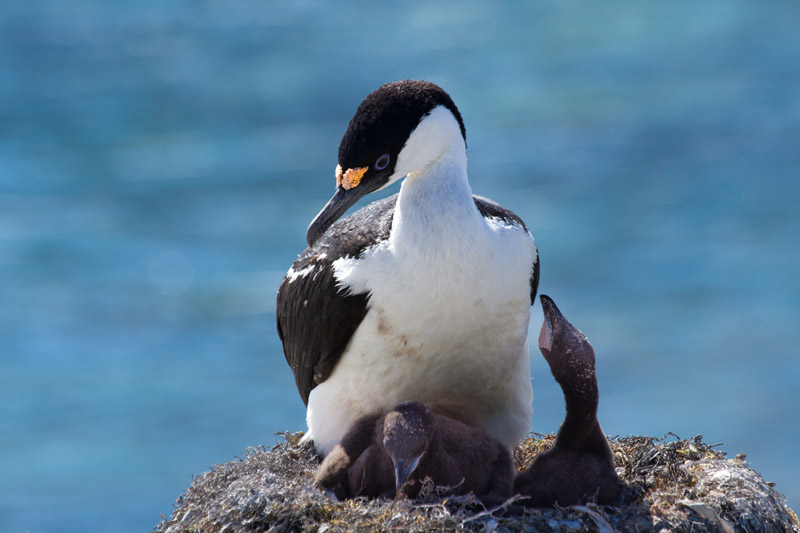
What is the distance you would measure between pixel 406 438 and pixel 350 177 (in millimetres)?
1359

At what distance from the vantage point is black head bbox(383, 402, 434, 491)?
5.11 m

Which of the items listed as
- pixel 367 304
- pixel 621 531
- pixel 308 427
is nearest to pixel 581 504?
pixel 621 531

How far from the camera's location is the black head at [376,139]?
5.40 meters

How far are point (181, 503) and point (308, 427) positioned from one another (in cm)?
92

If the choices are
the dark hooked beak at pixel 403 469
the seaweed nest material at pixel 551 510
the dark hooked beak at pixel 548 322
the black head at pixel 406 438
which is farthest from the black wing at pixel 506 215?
the dark hooked beak at pixel 403 469

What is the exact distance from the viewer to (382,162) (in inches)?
217

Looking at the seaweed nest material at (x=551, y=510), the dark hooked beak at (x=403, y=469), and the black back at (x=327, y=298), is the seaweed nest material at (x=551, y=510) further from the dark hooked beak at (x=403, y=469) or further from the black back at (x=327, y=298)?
the black back at (x=327, y=298)

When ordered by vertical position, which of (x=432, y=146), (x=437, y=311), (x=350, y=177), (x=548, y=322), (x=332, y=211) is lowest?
(x=548, y=322)

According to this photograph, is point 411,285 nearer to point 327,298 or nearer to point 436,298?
point 436,298

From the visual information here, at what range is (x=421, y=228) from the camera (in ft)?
18.1

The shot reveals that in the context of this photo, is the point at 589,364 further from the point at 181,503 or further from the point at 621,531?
the point at 181,503

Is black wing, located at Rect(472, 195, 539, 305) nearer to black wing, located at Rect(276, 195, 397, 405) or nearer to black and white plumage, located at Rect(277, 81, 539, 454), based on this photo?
black and white plumage, located at Rect(277, 81, 539, 454)

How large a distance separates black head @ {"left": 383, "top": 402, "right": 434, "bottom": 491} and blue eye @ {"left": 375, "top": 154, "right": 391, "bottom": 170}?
1247 mm

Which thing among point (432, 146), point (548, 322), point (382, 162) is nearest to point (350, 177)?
point (382, 162)
